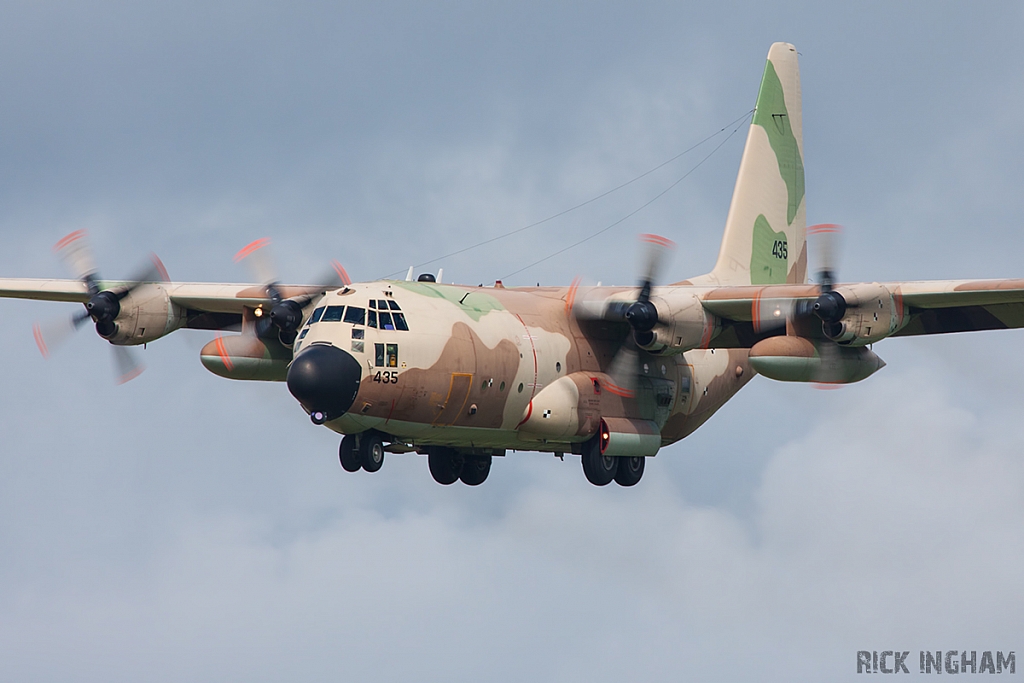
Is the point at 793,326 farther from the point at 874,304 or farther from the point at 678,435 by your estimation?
the point at 678,435

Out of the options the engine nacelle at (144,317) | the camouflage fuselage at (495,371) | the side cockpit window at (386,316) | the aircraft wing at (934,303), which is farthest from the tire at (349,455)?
the aircraft wing at (934,303)

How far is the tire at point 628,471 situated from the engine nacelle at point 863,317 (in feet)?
14.8

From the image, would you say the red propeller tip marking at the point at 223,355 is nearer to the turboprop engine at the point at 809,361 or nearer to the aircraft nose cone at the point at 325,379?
the aircraft nose cone at the point at 325,379

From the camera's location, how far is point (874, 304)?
71.4 feet

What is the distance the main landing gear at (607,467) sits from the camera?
23719 millimetres

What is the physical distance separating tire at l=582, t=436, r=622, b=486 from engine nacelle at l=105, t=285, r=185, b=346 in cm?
802

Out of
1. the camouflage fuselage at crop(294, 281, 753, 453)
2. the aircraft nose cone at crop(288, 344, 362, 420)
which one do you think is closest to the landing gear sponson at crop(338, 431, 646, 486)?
the camouflage fuselage at crop(294, 281, 753, 453)

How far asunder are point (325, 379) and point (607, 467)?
6.39m

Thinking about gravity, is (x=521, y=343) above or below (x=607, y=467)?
above

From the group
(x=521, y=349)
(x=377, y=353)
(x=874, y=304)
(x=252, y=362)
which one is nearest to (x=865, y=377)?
(x=874, y=304)

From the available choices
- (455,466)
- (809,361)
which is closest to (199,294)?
(455,466)

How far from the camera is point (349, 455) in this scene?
70.5 feet

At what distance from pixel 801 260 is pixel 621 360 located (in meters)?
7.91

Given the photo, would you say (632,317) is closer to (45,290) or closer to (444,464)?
(444,464)
